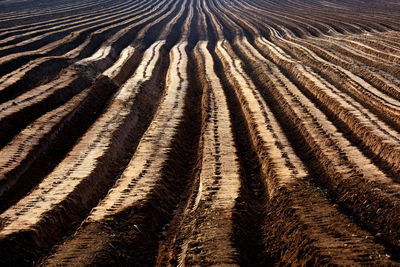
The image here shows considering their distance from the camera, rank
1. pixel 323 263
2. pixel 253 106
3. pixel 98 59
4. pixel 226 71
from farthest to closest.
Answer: pixel 98 59 → pixel 226 71 → pixel 253 106 → pixel 323 263

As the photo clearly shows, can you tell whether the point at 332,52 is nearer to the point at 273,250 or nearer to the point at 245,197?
the point at 245,197

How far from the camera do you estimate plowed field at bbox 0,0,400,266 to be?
5.45 metres

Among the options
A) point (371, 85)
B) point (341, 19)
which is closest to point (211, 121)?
point (371, 85)

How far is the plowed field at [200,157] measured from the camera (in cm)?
545

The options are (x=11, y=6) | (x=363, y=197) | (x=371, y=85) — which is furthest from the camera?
(x=11, y=6)

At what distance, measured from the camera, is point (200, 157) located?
860 centimetres

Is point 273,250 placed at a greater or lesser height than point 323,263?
lesser

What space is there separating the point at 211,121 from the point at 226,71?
632cm

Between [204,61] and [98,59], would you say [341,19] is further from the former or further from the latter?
[98,59]

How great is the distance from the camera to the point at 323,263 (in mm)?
4711

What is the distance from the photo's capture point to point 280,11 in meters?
37.2

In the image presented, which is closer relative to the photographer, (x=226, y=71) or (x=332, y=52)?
(x=226, y=71)

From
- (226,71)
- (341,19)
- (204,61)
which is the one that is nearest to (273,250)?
(226,71)

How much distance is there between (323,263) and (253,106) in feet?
23.2
